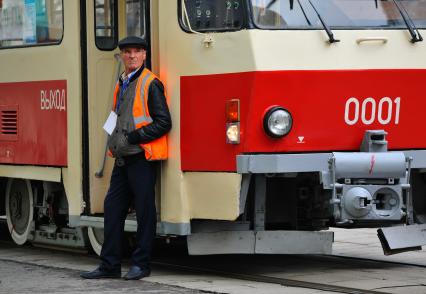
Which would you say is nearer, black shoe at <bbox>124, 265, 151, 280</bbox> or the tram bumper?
the tram bumper

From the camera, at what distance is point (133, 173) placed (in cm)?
979

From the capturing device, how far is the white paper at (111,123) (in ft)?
32.5

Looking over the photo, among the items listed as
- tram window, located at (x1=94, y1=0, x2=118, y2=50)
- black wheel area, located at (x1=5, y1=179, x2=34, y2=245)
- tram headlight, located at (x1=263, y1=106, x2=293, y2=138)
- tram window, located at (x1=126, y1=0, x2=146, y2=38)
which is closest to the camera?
tram headlight, located at (x1=263, y1=106, x2=293, y2=138)

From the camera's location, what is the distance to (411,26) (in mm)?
9672

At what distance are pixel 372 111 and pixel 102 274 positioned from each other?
8.45ft

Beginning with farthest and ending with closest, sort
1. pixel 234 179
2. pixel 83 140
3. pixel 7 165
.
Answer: pixel 7 165, pixel 83 140, pixel 234 179

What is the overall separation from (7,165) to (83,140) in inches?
56.7

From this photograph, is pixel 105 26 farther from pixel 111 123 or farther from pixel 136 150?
pixel 136 150

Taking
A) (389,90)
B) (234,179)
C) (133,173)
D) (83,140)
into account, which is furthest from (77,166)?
(389,90)

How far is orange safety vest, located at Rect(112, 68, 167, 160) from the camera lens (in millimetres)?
9711

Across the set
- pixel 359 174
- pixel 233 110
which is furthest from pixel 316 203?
pixel 233 110

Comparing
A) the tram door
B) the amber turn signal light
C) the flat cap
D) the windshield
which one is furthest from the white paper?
the windshield

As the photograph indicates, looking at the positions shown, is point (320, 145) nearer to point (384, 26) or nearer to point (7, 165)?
point (384, 26)

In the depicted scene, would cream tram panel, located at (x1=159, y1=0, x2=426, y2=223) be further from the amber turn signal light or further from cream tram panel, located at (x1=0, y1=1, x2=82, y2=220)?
cream tram panel, located at (x1=0, y1=1, x2=82, y2=220)
